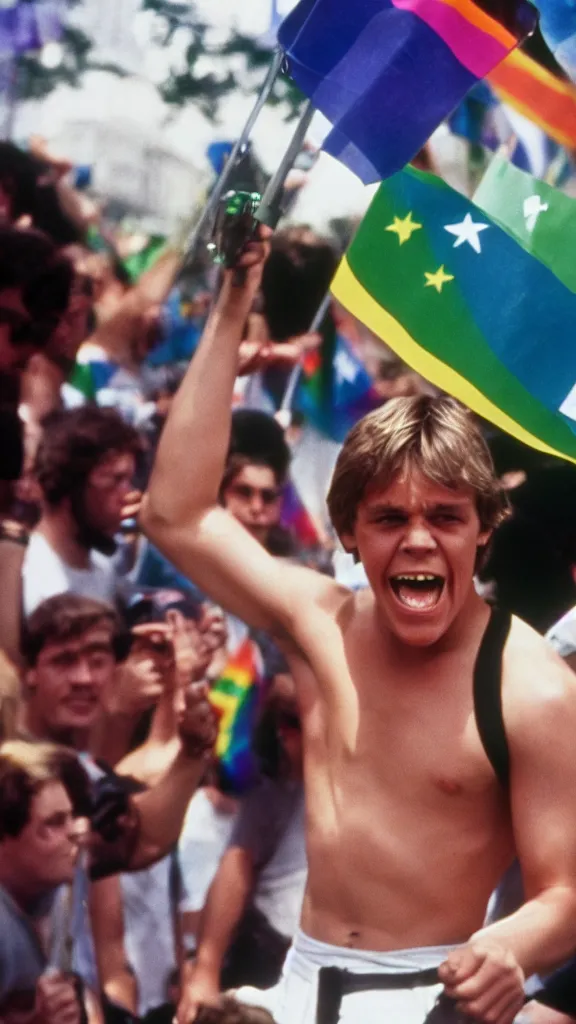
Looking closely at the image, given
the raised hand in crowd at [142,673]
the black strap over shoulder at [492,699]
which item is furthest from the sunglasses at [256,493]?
the black strap over shoulder at [492,699]

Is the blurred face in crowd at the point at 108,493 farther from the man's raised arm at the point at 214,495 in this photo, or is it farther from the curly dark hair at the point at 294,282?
the curly dark hair at the point at 294,282

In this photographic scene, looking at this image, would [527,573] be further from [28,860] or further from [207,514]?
[28,860]

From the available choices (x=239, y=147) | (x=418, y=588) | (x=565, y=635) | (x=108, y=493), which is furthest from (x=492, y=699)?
(x=239, y=147)

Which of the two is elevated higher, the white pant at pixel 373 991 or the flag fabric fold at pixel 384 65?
the flag fabric fold at pixel 384 65

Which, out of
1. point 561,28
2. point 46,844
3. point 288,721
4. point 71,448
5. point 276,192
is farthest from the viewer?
point 561,28

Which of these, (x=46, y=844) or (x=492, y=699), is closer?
(x=492, y=699)

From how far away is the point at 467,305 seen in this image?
3512 millimetres

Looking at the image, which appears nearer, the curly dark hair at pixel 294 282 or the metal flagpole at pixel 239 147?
the metal flagpole at pixel 239 147

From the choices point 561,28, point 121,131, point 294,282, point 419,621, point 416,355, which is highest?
point 561,28

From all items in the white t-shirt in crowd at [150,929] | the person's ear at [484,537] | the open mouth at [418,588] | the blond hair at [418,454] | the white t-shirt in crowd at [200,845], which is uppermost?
the blond hair at [418,454]

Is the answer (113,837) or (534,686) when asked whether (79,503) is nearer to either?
(113,837)

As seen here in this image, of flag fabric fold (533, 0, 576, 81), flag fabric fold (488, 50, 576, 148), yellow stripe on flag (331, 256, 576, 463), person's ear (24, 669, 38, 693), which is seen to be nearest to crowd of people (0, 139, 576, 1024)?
person's ear (24, 669, 38, 693)

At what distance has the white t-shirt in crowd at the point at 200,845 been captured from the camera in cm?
329

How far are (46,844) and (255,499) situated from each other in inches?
34.0
